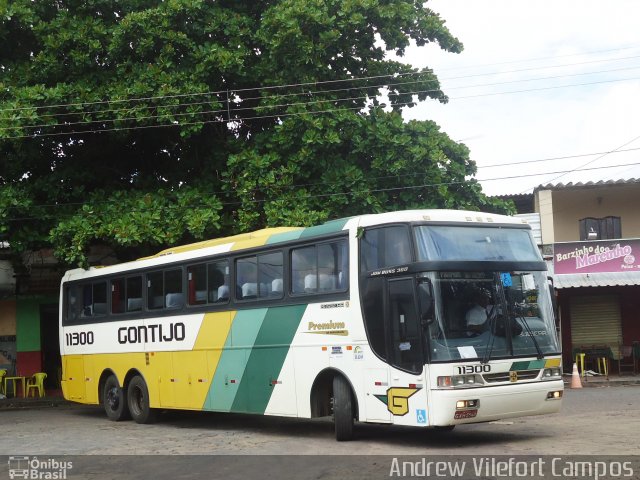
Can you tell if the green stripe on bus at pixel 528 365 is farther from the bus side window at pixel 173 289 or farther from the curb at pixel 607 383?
the curb at pixel 607 383

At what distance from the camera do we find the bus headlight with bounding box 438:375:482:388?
1159 cm

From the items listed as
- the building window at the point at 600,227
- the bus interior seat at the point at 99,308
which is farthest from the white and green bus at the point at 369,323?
the building window at the point at 600,227

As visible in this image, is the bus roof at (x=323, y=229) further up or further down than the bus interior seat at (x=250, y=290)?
further up

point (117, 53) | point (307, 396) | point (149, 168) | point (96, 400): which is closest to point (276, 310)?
point (307, 396)

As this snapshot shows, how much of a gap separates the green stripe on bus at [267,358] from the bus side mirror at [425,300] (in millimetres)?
2500

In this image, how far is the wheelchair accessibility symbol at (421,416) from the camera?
38.3 feet

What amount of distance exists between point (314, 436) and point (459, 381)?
11.2 ft

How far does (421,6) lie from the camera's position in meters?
21.3

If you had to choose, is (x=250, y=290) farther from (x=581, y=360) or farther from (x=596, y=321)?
(x=596, y=321)

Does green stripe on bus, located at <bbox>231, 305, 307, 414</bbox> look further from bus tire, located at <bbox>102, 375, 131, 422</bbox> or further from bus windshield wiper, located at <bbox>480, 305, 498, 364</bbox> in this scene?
bus tire, located at <bbox>102, 375, 131, 422</bbox>

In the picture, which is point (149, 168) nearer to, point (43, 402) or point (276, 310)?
point (43, 402)

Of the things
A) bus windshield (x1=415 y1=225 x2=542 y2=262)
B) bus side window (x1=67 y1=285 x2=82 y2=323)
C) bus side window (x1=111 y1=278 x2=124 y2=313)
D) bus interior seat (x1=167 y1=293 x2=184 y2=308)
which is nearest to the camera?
bus windshield (x1=415 y1=225 x2=542 y2=262)

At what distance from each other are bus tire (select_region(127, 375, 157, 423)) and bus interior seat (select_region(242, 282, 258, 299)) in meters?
4.08

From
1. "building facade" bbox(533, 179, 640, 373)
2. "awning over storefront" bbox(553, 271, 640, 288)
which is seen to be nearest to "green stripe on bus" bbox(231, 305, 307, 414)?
"awning over storefront" bbox(553, 271, 640, 288)
